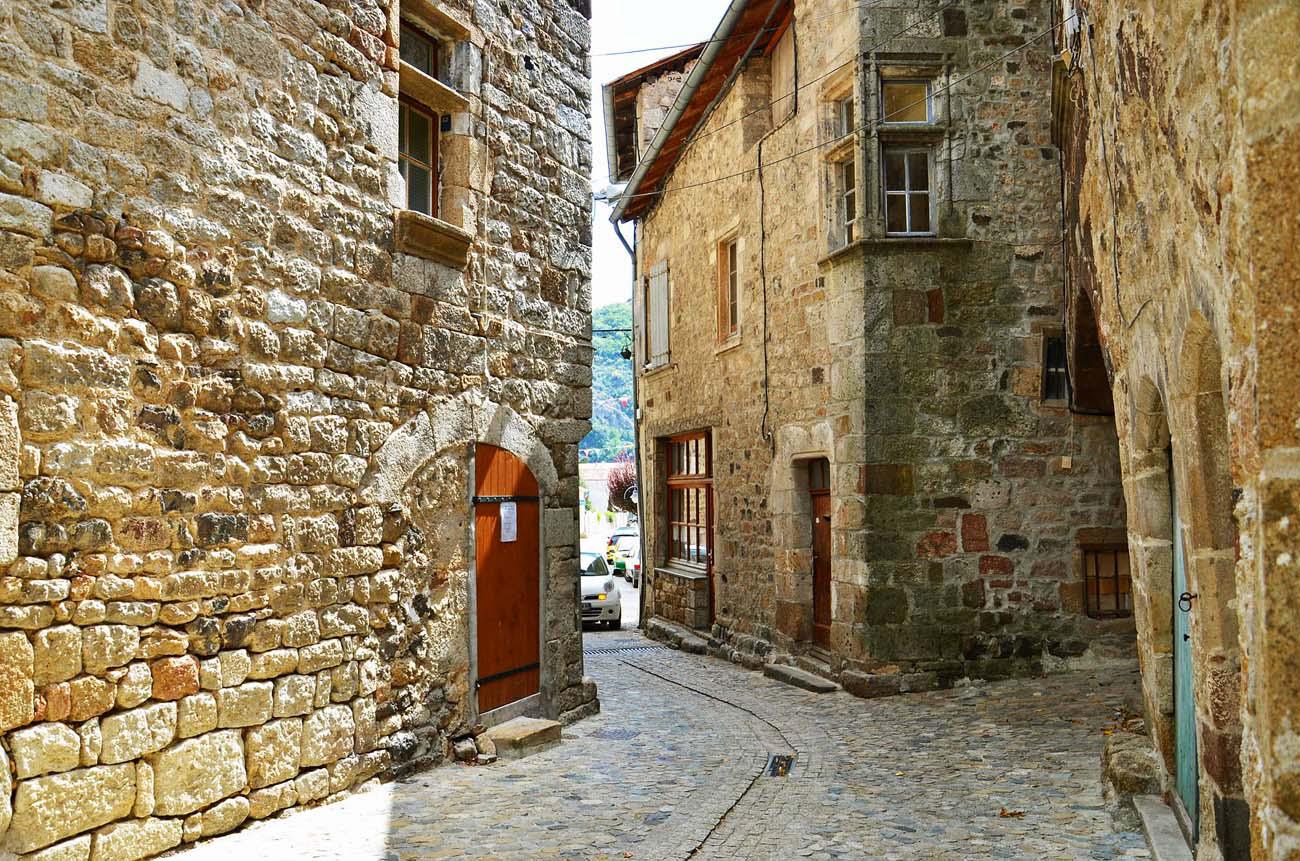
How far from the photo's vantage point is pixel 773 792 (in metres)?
5.55

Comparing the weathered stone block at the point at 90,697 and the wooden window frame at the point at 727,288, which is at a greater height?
the wooden window frame at the point at 727,288

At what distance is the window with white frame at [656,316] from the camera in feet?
44.0

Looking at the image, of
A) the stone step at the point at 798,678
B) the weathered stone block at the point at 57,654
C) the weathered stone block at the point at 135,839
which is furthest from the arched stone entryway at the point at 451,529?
the stone step at the point at 798,678

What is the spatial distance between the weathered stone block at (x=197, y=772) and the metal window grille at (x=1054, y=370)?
6.47m

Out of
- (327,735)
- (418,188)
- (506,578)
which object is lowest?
(327,735)

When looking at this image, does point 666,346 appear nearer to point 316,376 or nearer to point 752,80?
point 752,80

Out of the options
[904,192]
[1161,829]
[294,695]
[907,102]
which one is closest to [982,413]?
[904,192]

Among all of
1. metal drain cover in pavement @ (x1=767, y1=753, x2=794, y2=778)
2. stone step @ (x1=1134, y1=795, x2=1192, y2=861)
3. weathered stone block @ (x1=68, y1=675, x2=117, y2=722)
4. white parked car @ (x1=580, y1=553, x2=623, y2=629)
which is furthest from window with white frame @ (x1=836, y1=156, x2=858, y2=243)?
white parked car @ (x1=580, y1=553, x2=623, y2=629)

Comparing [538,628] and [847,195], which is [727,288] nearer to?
[847,195]

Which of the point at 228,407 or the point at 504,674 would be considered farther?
the point at 504,674

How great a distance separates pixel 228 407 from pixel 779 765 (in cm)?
359

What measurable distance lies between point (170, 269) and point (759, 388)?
6764 mm

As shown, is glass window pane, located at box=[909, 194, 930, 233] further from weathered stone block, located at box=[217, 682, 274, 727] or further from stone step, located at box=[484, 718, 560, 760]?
weathered stone block, located at box=[217, 682, 274, 727]

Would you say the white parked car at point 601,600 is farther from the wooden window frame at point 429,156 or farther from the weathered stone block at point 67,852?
the weathered stone block at point 67,852
